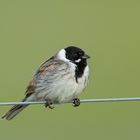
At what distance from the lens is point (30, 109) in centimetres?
1356

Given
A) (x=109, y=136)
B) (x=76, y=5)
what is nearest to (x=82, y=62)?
(x=109, y=136)

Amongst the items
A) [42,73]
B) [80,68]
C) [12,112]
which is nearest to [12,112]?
[12,112]

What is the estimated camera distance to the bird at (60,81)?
10.5m

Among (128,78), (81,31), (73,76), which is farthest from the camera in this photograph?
(81,31)

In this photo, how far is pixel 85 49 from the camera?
53.9 ft

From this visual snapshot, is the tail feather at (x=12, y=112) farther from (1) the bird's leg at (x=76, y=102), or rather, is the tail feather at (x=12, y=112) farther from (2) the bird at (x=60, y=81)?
(1) the bird's leg at (x=76, y=102)

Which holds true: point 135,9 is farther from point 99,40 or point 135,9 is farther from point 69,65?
point 69,65

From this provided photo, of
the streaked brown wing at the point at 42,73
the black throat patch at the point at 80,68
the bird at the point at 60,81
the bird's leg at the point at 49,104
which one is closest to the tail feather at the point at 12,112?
the bird at the point at 60,81

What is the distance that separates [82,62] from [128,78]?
3824mm

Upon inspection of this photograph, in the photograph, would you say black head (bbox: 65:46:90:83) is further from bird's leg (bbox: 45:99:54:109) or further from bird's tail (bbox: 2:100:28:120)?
bird's tail (bbox: 2:100:28:120)

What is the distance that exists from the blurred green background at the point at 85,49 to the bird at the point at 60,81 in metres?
1.15

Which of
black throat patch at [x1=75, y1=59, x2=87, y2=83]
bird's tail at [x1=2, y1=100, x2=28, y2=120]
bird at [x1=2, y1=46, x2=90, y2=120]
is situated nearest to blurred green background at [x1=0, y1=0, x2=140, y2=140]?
bird's tail at [x1=2, y1=100, x2=28, y2=120]

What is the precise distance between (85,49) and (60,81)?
5.97m

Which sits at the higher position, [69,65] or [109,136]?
[69,65]
